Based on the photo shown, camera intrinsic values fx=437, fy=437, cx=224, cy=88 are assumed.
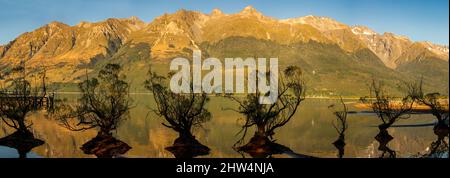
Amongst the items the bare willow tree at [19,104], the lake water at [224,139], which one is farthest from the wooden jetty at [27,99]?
the lake water at [224,139]

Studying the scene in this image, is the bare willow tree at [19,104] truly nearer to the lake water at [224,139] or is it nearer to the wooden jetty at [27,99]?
the wooden jetty at [27,99]

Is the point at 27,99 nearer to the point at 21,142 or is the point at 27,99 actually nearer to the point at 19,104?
the point at 19,104

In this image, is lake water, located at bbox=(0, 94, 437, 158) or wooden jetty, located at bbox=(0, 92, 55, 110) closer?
lake water, located at bbox=(0, 94, 437, 158)

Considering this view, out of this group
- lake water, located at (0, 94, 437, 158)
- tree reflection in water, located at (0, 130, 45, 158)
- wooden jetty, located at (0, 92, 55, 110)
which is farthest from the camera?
wooden jetty, located at (0, 92, 55, 110)

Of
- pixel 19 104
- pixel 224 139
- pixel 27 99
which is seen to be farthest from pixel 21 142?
pixel 224 139

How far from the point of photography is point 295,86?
5062cm

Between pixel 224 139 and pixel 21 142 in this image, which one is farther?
pixel 224 139

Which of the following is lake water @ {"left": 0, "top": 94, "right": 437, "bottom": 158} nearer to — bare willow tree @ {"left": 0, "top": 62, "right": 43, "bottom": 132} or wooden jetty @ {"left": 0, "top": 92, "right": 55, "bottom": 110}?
bare willow tree @ {"left": 0, "top": 62, "right": 43, "bottom": 132}

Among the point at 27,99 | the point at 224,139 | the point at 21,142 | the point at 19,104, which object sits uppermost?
the point at 27,99

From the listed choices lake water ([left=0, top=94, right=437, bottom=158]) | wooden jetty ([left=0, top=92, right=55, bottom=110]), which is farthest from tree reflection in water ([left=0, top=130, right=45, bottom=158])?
wooden jetty ([left=0, top=92, right=55, bottom=110])

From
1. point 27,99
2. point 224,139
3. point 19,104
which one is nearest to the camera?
point 19,104
